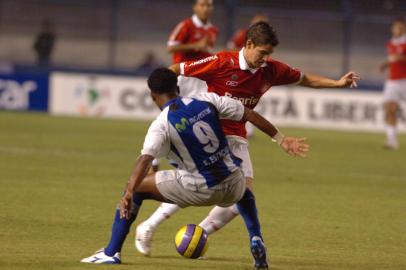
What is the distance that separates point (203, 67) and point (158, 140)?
5.19ft

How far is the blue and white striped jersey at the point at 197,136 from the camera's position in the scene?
7.34 meters

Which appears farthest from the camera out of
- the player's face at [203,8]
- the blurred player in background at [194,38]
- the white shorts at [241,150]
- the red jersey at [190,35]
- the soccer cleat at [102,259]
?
Result: the player's face at [203,8]

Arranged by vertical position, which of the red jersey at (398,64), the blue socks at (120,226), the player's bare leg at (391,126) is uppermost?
the blue socks at (120,226)

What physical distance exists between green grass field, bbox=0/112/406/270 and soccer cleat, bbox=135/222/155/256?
82 mm

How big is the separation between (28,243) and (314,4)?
22.3 meters

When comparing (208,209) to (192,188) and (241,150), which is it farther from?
(192,188)

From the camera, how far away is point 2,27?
2884 centimetres

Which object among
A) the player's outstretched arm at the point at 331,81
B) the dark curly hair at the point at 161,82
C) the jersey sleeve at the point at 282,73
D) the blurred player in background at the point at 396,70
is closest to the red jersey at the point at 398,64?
the blurred player in background at the point at 396,70

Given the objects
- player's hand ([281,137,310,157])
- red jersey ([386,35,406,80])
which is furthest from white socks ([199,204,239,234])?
red jersey ([386,35,406,80])

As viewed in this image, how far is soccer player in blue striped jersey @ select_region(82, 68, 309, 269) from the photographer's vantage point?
24.1 ft

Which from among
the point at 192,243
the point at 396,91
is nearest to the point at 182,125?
the point at 192,243

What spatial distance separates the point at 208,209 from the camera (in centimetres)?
1148

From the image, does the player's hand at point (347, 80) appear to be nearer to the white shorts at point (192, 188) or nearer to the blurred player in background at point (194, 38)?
the white shorts at point (192, 188)

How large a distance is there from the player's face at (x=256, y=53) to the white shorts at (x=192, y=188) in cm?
112
